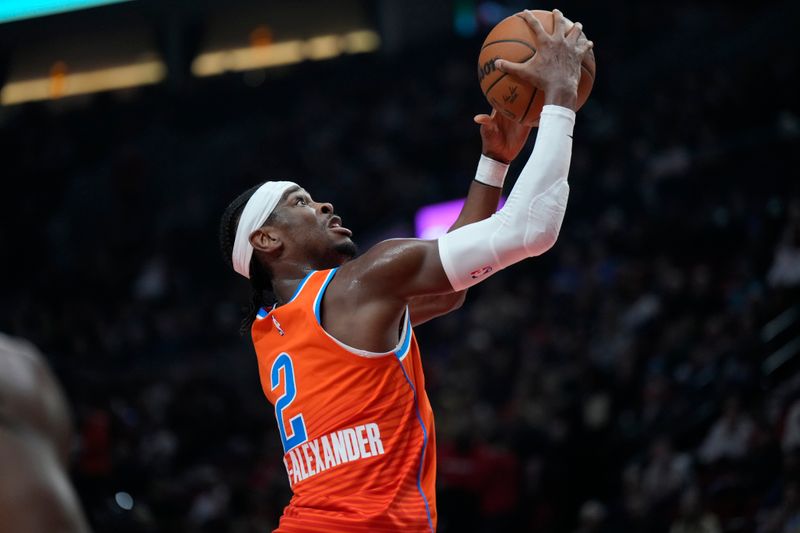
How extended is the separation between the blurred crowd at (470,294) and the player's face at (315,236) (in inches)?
194

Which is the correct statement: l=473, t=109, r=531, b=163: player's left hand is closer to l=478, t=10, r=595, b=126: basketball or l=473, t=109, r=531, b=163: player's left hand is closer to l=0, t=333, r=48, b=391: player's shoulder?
l=478, t=10, r=595, b=126: basketball

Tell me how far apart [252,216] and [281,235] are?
0.15m

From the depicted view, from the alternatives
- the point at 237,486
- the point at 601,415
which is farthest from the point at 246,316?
the point at 237,486

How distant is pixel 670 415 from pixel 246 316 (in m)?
6.53

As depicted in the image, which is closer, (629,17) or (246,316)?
(246,316)

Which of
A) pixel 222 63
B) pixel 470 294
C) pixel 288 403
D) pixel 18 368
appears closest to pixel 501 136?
pixel 288 403

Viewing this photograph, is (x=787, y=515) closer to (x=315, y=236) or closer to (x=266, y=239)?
(x=315, y=236)

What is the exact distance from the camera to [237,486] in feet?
41.9

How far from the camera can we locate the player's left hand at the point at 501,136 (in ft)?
15.0

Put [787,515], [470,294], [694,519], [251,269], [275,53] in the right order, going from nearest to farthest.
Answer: [251,269], [787,515], [694,519], [470,294], [275,53]

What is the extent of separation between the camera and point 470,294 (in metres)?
15.3

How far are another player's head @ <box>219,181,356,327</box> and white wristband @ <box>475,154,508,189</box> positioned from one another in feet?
2.10

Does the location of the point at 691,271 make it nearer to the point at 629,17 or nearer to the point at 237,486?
the point at 237,486

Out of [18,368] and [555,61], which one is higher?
[555,61]
